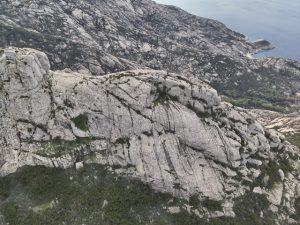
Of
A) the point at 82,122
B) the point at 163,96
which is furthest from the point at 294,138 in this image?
the point at 82,122

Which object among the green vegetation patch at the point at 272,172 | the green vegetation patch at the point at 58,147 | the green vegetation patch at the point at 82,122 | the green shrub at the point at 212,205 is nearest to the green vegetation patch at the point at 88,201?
the green shrub at the point at 212,205

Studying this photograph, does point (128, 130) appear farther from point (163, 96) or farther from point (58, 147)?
point (58, 147)

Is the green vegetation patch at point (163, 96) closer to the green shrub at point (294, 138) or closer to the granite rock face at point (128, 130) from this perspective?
the granite rock face at point (128, 130)

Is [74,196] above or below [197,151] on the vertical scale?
below

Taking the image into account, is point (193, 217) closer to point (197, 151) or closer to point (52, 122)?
point (197, 151)

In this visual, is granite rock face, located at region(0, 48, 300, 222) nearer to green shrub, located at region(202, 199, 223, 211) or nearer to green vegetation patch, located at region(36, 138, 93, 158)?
green vegetation patch, located at region(36, 138, 93, 158)

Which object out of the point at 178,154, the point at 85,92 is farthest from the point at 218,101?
the point at 85,92
